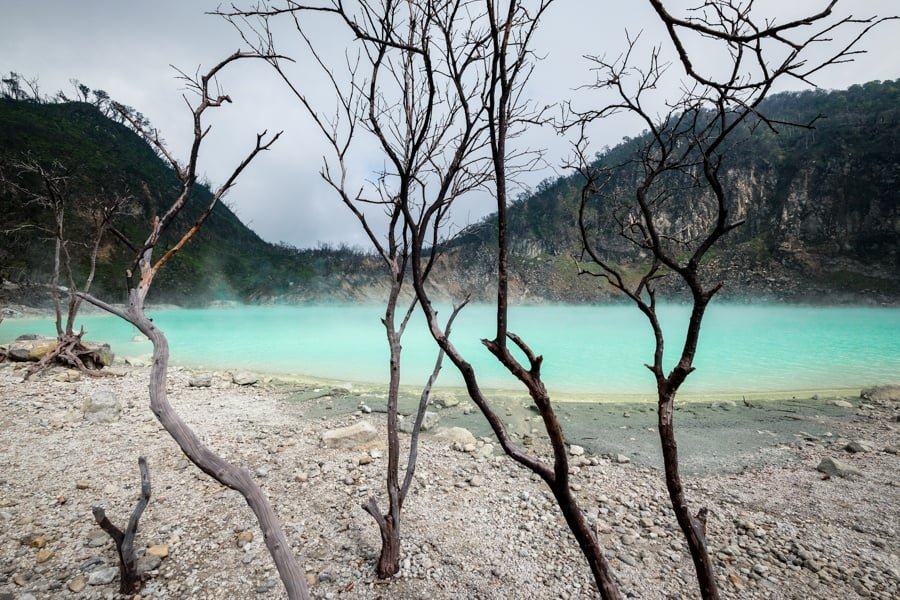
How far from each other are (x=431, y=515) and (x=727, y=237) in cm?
5993

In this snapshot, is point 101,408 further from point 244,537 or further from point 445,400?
point 445,400

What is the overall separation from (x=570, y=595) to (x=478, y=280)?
1918 inches

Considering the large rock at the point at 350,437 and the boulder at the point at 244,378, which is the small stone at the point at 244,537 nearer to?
the large rock at the point at 350,437

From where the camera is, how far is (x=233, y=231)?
57.0m

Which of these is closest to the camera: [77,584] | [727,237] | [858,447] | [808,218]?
[77,584]

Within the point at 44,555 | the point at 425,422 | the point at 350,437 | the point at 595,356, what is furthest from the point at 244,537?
the point at 595,356

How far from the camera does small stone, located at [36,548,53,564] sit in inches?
107

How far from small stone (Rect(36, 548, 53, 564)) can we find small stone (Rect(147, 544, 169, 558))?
0.64 meters

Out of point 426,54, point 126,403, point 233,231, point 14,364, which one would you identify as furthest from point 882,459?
point 233,231

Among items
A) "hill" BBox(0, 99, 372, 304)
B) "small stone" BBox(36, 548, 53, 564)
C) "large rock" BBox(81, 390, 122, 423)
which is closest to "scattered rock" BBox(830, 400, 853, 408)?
"small stone" BBox(36, 548, 53, 564)

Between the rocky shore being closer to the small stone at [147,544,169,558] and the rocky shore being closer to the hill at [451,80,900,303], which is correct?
the small stone at [147,544,169,558]

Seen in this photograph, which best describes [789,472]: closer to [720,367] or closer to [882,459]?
[882,459]

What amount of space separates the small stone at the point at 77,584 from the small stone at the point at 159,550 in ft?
1.14

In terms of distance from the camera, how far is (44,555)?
8.96ft
